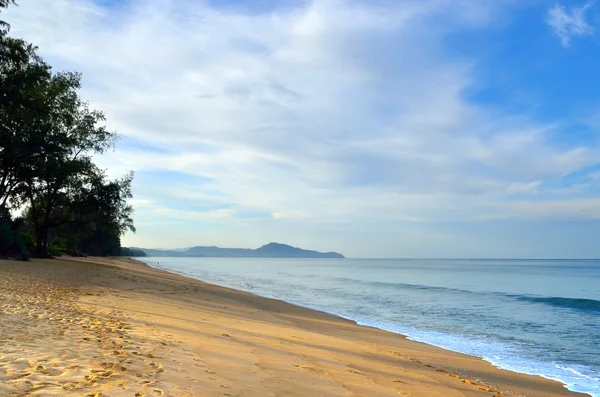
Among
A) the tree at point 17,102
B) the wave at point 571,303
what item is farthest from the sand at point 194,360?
the wave at point 571,303

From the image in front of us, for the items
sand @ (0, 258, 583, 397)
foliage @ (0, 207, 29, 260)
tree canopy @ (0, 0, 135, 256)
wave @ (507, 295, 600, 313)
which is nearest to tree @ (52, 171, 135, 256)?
tree canopy @ (0, 0, 135, 256)

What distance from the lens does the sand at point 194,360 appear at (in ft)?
16.1

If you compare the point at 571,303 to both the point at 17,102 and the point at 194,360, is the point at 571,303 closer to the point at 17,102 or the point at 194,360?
the point at 194,360

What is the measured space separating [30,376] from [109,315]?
19.1 ft

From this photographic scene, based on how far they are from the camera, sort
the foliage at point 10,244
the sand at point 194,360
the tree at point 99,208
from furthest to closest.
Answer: the tree at point 99,208 < the foliage at point 10,244 < the sand at point 194,360

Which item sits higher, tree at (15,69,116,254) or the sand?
tree at (15,69,116,254)

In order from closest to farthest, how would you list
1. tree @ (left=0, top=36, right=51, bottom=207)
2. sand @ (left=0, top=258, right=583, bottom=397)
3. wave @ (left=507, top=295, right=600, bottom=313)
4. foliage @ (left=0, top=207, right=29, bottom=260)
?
1. sand @ (left=0, top=258, right=583, bottom=397)
2. tree @ (left=0, top=36, right=51, bottom=207)
3. wave @ (left=507, top=295, right=600, bottom=313)
4. foliage @ (left=0, top=207, right=29, bottom=260)

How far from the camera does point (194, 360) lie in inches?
257

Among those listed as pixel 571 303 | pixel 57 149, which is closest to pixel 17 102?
pixel 57 149

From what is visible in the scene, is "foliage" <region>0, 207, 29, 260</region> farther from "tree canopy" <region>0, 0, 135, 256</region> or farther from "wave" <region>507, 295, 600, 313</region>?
"wave" <region>507, 295, 600, 313</region>

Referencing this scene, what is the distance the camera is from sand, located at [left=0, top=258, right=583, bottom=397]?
4.91 m

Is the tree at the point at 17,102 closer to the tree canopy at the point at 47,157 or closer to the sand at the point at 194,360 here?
the tree canopy at the point at 47,157

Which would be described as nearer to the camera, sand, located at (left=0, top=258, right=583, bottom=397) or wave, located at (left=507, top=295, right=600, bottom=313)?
sand, located at (left=0, top=258, right=583, bottom=397)

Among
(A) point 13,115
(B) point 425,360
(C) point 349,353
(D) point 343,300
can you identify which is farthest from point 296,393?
(A) point 13,115
